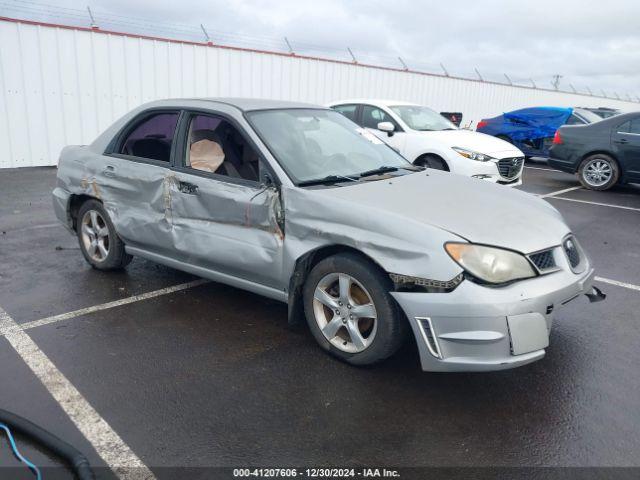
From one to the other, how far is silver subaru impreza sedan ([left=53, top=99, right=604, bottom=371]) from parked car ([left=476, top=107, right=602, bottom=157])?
10704 millimetres

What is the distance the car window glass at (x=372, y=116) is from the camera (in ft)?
31.2

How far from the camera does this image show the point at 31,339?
12.3 ft

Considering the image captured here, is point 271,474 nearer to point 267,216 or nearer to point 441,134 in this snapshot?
point 267,216

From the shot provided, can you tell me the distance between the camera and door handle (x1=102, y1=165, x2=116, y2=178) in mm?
4712

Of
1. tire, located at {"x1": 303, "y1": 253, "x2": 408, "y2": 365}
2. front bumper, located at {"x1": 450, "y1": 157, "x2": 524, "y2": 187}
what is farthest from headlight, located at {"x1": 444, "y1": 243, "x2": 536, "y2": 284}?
front bumper, located at {"x1": 450, "y1": 157, "x2": 524, "y2": 187}

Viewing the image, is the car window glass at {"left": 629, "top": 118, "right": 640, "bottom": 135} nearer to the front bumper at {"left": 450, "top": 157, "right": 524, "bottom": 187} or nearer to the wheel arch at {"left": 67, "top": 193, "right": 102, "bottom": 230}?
the front bumper at {"left": 450, "top": 157, "right": 524, "bottom": 187}

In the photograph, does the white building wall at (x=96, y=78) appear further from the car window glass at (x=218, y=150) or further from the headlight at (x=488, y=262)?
the headlight at (x=488, y=262)

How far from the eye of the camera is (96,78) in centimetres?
1235

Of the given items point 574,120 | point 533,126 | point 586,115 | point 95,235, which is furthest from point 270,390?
point 586,115

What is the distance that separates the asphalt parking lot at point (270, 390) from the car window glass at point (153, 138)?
1183 millimetres

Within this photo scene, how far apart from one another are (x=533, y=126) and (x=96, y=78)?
10.7 metres

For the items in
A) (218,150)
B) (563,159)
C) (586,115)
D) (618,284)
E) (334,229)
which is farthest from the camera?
(586,115)

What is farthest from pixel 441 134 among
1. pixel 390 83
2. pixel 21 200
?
pixel 390 83

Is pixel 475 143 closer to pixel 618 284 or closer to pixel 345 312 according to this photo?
pixel 618 284
